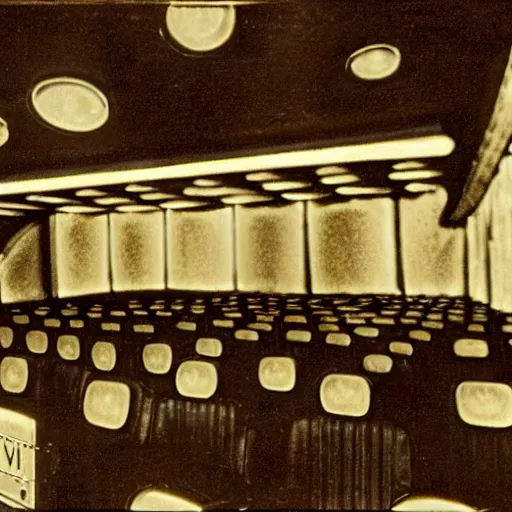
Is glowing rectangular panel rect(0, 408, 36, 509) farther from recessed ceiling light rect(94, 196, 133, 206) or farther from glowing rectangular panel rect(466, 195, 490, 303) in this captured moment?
glowing rectangular panel rect(466, 195, 490, 303)

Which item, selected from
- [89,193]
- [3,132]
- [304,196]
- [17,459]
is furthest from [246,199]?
[17,459]

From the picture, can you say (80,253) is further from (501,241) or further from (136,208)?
(501,241)

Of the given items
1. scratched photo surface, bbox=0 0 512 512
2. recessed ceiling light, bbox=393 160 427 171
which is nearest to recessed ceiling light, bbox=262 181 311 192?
scratched photo surface, bbox=0 0 512 512

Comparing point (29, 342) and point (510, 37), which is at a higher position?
point (510, 37)

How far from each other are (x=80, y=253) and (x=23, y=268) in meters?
0.11

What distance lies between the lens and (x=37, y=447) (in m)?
0.92

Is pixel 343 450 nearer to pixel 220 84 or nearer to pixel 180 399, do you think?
pixel 180 399

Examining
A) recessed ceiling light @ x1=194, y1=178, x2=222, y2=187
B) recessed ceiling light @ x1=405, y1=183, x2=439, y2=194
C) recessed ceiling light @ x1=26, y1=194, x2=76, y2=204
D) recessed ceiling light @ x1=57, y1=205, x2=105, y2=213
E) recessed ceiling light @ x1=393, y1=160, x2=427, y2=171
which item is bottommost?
recessed ceiling light @ x1=405, y1=183, x2=439, y2=194

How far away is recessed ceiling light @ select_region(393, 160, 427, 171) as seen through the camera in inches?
22.2

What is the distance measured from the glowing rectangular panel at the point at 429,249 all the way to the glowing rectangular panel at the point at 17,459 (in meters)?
0.63

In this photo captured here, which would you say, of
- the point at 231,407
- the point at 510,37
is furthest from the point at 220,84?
the point at 231,407

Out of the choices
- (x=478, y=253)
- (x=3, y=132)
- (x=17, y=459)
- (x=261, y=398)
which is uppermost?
(x=3, y=132)

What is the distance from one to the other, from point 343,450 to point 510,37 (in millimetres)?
532

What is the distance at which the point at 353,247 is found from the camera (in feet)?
2.53
